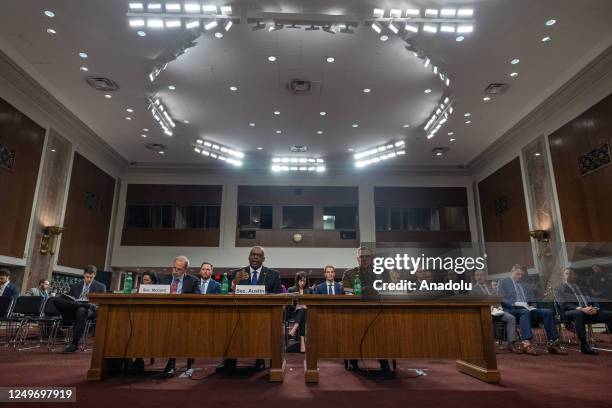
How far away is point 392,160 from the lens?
12859 millimetres

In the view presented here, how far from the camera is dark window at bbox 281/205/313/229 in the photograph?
1353 cm

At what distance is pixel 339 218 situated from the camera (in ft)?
44.8

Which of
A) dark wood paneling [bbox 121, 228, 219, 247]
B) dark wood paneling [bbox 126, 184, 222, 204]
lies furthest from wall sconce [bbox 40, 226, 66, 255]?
dark wood paneling [bbox 126, 184, 222, 204]

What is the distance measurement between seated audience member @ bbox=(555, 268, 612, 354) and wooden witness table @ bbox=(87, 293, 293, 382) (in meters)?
4.51

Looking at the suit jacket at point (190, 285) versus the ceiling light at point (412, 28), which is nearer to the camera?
the suit jacket at point (190, 285)

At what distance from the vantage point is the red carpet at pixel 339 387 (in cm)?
255

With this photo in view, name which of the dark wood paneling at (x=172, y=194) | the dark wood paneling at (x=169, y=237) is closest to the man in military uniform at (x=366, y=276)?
the dark wood paneling at (x=169, y=237)

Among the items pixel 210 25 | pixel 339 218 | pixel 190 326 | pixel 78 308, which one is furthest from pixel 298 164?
pixel 190 326

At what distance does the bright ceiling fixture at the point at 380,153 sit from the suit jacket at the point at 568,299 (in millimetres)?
6358

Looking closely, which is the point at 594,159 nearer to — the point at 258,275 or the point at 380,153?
the point at 380,153

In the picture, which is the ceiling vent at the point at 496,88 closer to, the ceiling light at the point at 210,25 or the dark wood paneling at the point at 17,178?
the ceiling light at the point at 210,25

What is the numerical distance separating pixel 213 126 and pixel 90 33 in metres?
4.06

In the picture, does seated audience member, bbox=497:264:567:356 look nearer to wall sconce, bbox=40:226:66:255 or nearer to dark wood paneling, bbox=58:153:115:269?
wall sconce, bbox=40:226:66:255

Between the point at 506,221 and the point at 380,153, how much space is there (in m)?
4.30
